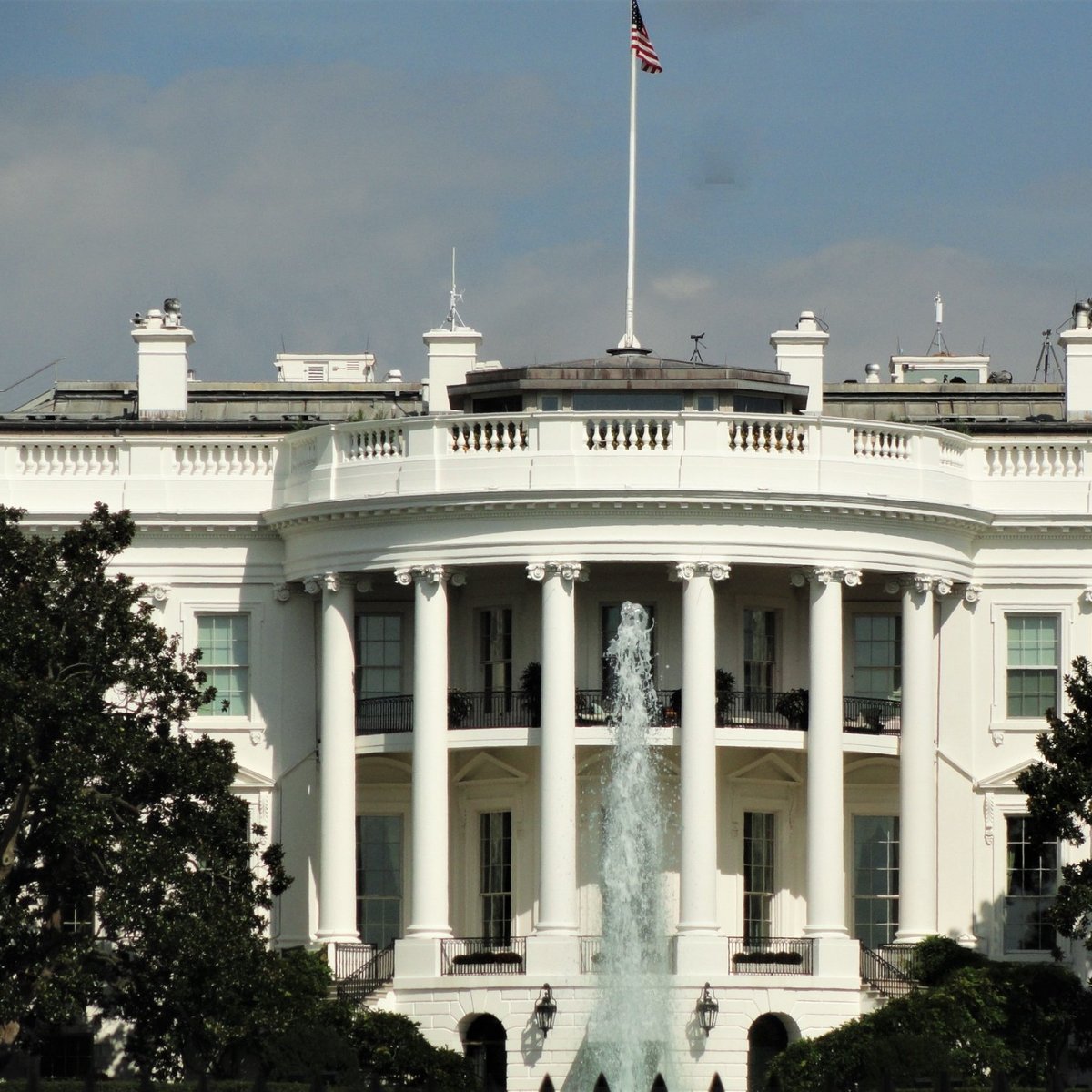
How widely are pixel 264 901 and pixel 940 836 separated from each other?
13943mm

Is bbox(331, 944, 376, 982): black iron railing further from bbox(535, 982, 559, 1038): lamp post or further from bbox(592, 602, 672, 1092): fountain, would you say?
bbox(592, 602, 672, 1092): fountain

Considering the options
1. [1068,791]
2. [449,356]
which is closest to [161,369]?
[449,356]

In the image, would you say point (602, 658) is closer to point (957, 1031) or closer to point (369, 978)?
point (369, 978)

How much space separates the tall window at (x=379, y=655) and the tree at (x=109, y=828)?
30.5 ft

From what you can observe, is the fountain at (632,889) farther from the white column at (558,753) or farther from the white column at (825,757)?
the white column at (825,757)

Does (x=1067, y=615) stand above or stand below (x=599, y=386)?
below

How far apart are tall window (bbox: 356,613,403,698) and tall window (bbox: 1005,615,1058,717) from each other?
10426 millimetres

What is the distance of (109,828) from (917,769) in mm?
14846

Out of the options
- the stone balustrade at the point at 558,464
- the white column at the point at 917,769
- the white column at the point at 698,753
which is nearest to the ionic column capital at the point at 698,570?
the white column at the point at 698,753

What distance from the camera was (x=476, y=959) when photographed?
5612cm

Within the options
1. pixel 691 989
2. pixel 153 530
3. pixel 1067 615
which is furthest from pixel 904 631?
pixel 153 530

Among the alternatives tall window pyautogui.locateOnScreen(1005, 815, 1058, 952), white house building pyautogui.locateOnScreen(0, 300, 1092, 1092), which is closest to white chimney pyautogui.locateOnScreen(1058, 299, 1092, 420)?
white house building pyautogui.locateOnScreen(0, 300, 1092, 1092)

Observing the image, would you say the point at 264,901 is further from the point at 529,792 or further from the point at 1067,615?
the point at 1067,615

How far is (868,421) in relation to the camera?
57531 mm
